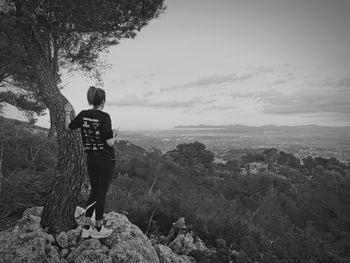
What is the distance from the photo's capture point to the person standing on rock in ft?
10.1

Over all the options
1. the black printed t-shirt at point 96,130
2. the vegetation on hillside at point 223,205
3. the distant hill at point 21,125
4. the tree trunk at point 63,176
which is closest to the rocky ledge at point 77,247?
the tree trunk at point 63,176

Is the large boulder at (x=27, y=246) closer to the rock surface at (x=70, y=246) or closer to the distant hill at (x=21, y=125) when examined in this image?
the rock surface at (x=70, y=246)

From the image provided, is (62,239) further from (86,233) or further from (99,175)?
(99,175)

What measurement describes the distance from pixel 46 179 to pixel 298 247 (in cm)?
530

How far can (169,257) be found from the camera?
3.38m

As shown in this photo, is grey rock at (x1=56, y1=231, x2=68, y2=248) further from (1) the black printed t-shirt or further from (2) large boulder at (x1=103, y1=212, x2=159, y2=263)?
(1) the black printed t-shirt

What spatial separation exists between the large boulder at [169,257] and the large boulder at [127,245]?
15 centimetres

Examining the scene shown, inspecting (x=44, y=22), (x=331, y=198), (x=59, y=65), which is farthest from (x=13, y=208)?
(x=331, y=198)

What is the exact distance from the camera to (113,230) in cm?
342

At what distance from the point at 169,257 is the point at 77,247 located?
1.23 m

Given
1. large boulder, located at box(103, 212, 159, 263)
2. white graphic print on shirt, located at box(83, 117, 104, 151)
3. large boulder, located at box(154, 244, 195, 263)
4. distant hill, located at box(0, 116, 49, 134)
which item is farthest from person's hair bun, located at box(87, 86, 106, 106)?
distant hill, located at box(0, 116, 49, 134)

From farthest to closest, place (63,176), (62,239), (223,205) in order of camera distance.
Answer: (223,205)
(63,176)
(62,239)

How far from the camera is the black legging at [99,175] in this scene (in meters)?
3.10

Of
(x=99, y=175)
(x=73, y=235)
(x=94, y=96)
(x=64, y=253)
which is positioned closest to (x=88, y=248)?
(x=64, y=253)
